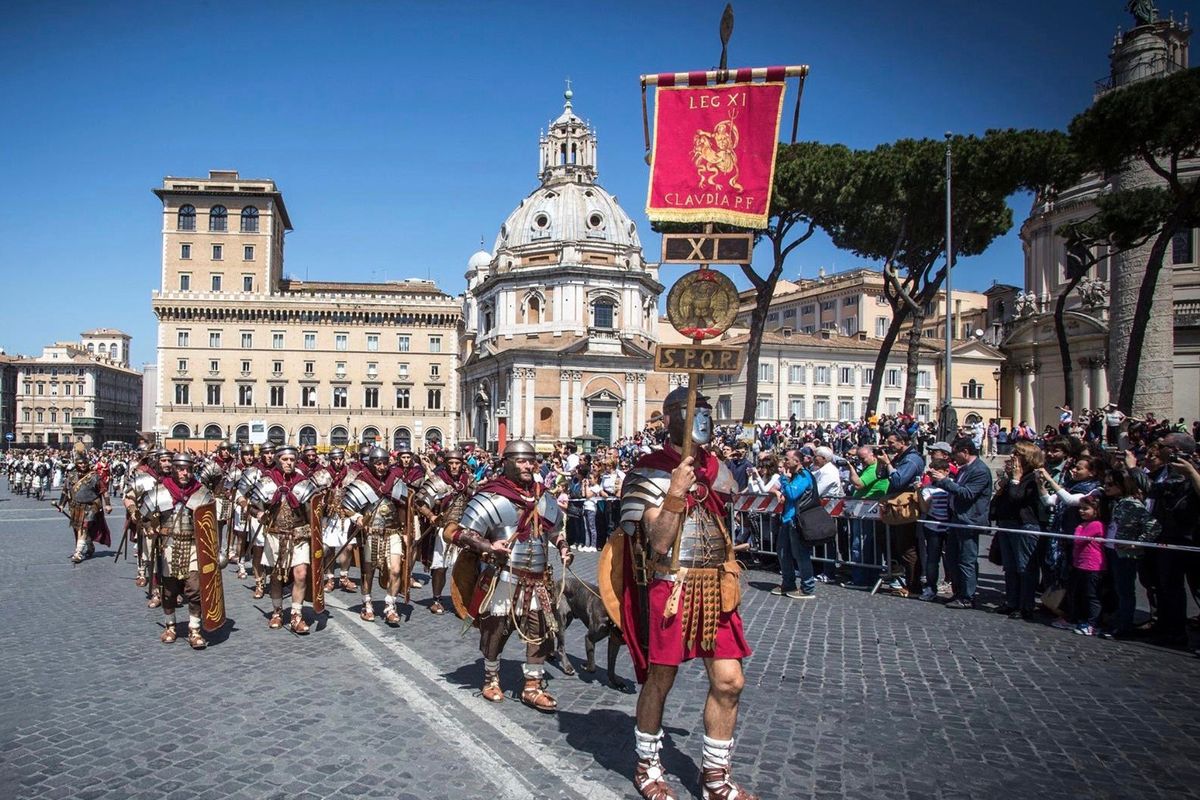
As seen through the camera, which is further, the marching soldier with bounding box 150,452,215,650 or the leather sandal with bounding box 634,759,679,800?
the marching soldier with bounding box 150,452,215,650

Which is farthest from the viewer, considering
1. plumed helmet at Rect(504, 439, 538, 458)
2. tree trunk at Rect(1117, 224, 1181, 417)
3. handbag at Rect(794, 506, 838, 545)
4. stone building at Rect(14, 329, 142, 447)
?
stone building at Rect(14, 329, 142, 447)

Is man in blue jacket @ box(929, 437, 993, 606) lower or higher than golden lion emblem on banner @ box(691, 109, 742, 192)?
lower

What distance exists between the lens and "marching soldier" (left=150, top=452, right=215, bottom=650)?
25.8 feet

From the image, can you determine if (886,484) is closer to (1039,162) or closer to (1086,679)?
(1086,679)

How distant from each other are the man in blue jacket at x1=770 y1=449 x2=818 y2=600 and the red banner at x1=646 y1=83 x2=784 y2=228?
19.7ft

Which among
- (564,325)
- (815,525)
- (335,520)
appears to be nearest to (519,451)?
(335,520)

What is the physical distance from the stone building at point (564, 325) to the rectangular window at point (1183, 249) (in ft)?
113

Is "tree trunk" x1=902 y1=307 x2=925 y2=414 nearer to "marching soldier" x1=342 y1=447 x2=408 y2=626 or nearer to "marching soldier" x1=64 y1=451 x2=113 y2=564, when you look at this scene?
"marching soldier" x1=342 y1=447 x2=408 y2=626

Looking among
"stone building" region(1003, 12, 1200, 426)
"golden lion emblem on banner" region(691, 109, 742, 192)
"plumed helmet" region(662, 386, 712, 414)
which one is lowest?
"plumed helmet" region(662, 386, 712, 414)

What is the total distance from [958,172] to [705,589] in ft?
88.5

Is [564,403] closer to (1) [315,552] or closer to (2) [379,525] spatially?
(2) [379,525]

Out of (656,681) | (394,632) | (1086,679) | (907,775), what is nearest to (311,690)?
(394,632)

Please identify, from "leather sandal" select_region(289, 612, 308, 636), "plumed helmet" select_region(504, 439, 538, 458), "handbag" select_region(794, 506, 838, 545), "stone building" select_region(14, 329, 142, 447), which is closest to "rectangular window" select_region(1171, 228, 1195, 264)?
"handbag" select_region(794, 506, 838, 545)

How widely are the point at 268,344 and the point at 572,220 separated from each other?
105 ft
